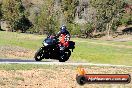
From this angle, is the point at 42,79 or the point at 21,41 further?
the point at 21,41

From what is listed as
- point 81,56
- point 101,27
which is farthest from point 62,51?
point 101,27

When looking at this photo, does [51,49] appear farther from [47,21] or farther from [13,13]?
[13,13]

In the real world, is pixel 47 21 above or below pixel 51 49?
below

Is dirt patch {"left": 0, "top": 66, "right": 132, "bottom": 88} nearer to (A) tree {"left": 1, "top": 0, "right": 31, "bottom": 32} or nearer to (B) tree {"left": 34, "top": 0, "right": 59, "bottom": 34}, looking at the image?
(B) tree {"left": 34, "top": 0, "right": 59, "bottom": 34}

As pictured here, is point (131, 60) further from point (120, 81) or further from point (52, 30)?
point (52, 30)

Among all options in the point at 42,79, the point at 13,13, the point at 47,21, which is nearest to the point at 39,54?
the point at 42,79

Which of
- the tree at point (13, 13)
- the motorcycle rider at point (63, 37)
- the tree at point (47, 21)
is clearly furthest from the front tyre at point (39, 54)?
the tree at point (13, 13)

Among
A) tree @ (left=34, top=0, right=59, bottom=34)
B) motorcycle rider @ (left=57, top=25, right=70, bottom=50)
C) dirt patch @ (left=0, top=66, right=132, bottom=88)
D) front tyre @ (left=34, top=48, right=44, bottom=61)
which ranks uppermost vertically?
motorcycle rider @ (left=57, top=25, right=70, bottom=50)

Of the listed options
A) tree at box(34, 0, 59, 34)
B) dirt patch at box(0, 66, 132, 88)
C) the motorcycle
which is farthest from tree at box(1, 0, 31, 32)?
dirt patch at box(0, 66, 132, 88)

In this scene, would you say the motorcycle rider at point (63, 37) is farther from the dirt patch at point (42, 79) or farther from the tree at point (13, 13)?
the tree at point (13, 13)

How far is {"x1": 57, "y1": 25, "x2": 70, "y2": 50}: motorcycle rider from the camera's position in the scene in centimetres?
2110

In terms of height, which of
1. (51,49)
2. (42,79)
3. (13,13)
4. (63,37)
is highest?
(63,37)

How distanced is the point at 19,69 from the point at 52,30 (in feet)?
234

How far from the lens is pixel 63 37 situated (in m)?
21.5
